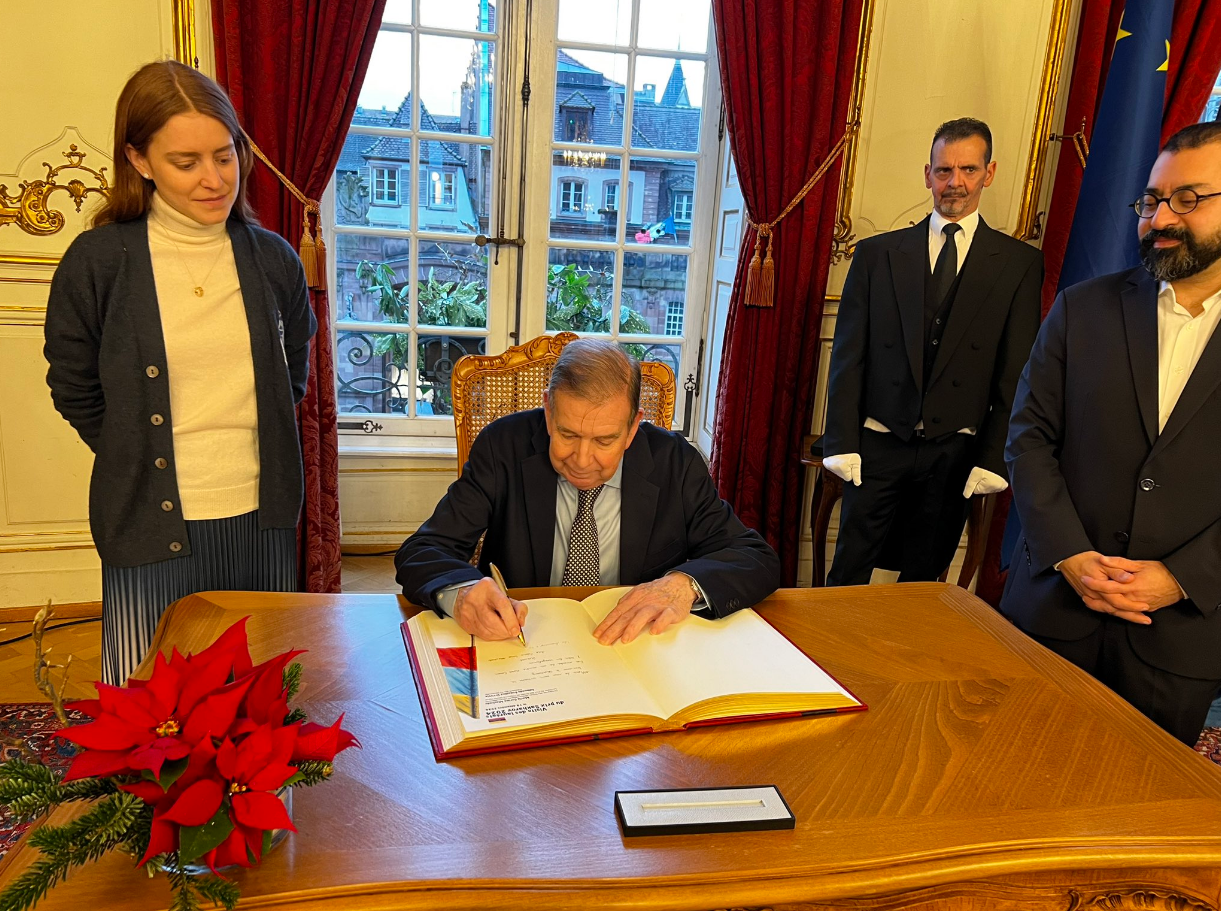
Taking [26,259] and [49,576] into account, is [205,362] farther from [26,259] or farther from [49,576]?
[49,576]

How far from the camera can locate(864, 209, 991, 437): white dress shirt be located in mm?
2768

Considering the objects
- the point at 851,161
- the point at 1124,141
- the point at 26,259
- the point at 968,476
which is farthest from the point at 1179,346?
the point at 26,259

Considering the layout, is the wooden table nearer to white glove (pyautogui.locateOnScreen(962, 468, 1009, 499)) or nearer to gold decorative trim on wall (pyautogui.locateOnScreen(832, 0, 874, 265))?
white glove (pyautogui.locateOnScreen(962, 468, 1009, 499))

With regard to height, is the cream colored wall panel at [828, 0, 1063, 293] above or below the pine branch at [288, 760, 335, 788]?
above

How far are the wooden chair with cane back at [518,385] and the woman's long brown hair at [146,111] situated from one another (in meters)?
0.76

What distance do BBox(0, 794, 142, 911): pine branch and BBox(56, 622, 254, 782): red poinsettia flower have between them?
3cm

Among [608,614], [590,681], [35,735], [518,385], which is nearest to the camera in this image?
[590,681]

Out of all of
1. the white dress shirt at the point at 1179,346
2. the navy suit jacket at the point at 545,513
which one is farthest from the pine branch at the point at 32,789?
the white dress shirt at the point at 1179,346

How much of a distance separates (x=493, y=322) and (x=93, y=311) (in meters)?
2.16

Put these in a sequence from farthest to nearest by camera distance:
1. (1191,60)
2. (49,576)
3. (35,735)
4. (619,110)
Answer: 1. (619,110)
2. (1191,60)
3. (49,576)
4. (35,735)

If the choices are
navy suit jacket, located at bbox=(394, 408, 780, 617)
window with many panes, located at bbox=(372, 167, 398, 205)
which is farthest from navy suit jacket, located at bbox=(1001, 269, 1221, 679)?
window with many panes, located at bbox=(372, 167, 398, 205)

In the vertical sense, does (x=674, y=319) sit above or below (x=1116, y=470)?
above

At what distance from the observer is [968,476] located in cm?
284

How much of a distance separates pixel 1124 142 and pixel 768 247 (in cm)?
132
